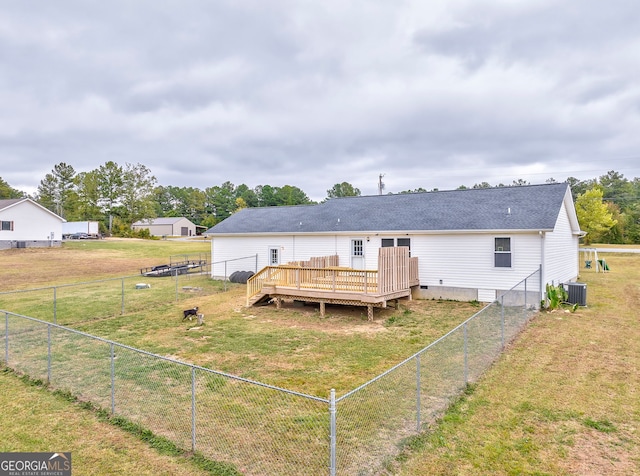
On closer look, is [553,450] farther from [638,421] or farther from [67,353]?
[67,353]

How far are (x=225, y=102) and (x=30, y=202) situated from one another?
29888 millimetres

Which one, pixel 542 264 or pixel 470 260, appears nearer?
pixel 542 264

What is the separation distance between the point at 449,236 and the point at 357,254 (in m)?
4.53

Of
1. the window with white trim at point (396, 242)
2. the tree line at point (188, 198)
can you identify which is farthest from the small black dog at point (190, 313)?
the tree line at point (188, 198)

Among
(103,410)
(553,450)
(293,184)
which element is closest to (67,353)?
(103,410)

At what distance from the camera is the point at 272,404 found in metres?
6.27

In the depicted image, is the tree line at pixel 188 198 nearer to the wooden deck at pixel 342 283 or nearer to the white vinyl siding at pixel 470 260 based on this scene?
the white vinyl siding at pixel 470 260

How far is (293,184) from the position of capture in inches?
4077

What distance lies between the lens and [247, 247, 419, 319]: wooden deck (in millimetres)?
13047

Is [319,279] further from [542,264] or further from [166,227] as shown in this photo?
[166,227]

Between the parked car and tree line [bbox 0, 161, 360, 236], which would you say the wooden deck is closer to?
the parked car

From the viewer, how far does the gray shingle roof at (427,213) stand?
14883 mm

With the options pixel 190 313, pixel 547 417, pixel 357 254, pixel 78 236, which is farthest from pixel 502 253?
pixel 78 236

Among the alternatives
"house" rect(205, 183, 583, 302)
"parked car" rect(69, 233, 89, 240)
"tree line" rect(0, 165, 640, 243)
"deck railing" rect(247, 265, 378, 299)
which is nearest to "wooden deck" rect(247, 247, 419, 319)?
"deck railing" rect(247, 265, 378, 299)
